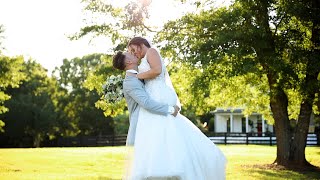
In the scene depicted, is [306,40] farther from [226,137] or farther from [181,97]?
[226,137]

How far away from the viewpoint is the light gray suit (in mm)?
6547

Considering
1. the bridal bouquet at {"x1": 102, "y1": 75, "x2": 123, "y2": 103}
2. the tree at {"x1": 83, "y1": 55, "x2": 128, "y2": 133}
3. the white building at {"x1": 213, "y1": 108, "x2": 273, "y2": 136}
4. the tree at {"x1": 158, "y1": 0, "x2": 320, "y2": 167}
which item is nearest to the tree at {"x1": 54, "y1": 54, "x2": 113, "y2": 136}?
the white building at {"x1": 213, "y1": 108, "x2": 273, "y2": 136}

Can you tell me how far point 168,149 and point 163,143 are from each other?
11 centimetres

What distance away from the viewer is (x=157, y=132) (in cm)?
662

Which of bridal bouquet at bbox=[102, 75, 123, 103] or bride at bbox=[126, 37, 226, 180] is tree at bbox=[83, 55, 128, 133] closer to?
bridal bouquet at bbox=[102, 75, 123, 103]

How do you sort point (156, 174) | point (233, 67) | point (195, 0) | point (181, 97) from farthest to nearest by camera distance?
1. point (181, 97)
2. point (195, 0)
3. point (233, 67)
4. point (156, 174)

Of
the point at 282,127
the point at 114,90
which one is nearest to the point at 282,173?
the point at 282,127

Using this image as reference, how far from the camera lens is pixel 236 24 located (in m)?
16.4

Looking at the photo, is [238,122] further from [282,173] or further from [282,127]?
[282,173]

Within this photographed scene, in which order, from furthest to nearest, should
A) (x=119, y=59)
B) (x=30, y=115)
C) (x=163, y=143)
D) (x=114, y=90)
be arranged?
(x=30, y=115)
(x=114, y=90)
(x=119, y=59)
(x=163, y=143)

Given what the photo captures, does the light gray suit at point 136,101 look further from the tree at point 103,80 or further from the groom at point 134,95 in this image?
the tree at point 103,80

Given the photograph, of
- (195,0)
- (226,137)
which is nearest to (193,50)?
(195,0)

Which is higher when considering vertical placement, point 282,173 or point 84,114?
point 84,114

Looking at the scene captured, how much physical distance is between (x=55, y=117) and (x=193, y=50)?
141ft
